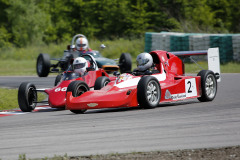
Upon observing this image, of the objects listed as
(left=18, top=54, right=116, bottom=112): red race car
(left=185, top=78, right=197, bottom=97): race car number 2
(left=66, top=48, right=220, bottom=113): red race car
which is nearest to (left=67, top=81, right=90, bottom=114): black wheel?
(left=66, top=48, right=220, bottom=113): red race car

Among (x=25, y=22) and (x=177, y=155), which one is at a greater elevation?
(x=25, y=22)

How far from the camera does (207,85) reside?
12555 millimetres

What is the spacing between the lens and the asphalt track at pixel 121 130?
6.97m

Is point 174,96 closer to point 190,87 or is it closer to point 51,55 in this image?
point 190,87

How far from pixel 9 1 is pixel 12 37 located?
3.69m

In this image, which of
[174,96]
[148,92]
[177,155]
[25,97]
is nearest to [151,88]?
[148,92]

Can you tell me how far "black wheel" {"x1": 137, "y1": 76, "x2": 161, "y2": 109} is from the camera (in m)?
10.8

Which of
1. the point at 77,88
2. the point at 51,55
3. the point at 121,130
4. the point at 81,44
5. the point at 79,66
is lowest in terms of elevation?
the point at 121,130

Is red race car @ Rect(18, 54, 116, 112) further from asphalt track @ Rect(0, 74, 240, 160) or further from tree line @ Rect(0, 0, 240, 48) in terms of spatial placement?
tree line @ Rect(0, 0, 240, 48)

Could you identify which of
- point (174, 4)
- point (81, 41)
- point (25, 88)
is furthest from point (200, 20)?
point (25, 88)

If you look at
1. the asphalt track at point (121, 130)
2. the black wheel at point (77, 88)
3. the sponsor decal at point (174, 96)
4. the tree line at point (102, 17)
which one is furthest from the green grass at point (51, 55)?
the tree line at point (102, 17)

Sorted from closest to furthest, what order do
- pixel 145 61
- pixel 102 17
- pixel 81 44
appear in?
1. pixel 145 61
2. pixel 81 44
3. pixel 102 17

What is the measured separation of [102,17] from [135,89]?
A: 1608 inches

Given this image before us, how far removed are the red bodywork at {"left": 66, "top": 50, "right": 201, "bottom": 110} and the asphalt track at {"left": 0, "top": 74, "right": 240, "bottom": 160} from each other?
230mm
